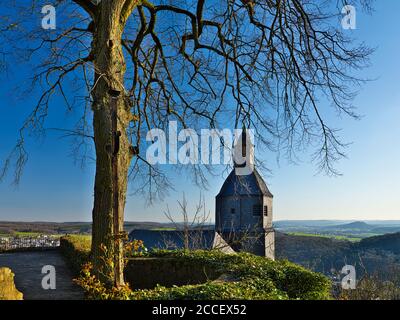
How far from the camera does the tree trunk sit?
719cm

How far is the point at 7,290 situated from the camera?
17.5ft

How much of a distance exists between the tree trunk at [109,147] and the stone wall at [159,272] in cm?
310

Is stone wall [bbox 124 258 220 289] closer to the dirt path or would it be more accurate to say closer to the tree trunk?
the dirt path

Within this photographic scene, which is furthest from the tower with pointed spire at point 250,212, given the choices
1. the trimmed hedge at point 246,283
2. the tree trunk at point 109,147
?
the tree trunk at point 109,147

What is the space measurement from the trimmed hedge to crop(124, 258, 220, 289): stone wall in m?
0.20

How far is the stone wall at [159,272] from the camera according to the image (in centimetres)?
1034

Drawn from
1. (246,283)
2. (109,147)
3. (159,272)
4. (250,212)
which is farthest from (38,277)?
(250,212)

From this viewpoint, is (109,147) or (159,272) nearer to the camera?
(109,147)

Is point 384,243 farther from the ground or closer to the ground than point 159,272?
closer to the ground

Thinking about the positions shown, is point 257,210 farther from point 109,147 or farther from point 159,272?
point 109,147

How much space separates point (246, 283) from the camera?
25.8 ft

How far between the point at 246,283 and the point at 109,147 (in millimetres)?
3728

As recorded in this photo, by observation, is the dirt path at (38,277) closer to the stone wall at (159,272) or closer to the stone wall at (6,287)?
the stone wall at (159,272)

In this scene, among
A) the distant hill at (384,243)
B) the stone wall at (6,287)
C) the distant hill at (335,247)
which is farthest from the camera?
the distant hill at (384,243)
